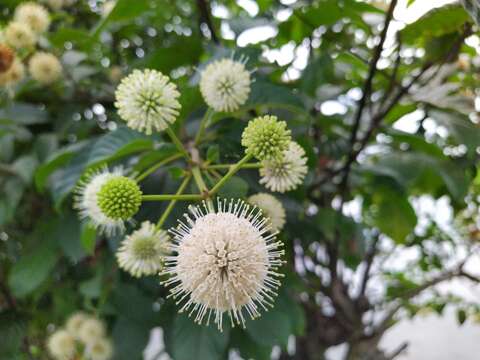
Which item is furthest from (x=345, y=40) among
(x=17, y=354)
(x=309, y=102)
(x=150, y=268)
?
(x=17, y=354)

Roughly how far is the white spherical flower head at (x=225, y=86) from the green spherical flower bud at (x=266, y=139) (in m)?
0.08

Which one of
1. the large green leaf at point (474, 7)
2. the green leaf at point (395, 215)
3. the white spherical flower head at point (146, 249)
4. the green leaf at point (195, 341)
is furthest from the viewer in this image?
the green leaf at point (395, 215)

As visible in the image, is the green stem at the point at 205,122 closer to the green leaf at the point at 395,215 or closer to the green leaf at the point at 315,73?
the green leaf at the point at 315,73

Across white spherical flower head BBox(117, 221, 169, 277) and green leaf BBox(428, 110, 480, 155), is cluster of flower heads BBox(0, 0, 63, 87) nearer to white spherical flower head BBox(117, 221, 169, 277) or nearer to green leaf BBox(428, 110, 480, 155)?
white spherical flower head BBox(117, 221, 169, 277)

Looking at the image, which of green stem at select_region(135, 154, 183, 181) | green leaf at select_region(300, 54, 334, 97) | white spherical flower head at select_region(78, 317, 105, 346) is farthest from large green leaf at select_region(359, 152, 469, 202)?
white spherical flower head at select_region(78, 317, 105, 346)

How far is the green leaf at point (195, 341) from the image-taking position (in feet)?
1.89

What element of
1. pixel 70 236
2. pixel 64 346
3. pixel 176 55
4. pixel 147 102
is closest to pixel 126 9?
pixel 176 55

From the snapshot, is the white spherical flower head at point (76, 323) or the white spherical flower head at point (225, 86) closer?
the white spherical flower head at point (225, 86)

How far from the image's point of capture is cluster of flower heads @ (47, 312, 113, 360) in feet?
2.64

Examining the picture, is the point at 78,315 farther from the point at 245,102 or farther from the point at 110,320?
the point at 245,102

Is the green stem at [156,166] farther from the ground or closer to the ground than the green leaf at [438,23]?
closer to the ground

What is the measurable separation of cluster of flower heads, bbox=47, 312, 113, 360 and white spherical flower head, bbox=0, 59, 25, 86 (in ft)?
1.27

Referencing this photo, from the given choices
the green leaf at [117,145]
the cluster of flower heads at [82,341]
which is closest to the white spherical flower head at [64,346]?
the cluster of flower heads at [82,341]

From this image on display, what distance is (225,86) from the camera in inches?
18.8
